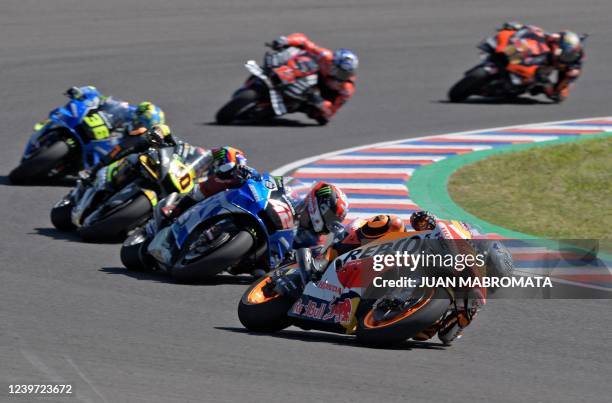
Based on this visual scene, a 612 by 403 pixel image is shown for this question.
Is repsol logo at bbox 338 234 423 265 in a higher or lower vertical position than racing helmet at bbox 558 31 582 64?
higher

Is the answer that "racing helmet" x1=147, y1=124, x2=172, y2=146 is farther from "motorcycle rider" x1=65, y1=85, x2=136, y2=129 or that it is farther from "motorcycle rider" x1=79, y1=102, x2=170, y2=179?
"motorcycle rider" x1=65, y1=85, x2=136, y2=129

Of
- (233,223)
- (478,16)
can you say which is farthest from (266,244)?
(478,16)

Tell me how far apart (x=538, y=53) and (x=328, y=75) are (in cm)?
405

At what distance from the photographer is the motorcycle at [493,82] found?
896 inches

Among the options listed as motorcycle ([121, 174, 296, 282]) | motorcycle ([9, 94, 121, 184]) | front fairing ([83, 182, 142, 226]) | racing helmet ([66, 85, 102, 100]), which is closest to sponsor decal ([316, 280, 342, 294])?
motorcycle ([121, 174, 296, 282])

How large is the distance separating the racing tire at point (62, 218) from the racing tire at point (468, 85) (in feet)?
33.5

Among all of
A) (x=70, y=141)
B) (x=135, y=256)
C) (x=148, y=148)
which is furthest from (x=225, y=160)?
(x=70, y=141)

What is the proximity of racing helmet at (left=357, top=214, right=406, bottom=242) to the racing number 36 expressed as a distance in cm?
725

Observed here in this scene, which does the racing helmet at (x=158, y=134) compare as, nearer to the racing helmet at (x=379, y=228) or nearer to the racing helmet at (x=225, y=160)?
the racing helmet at (x=225, y=160)

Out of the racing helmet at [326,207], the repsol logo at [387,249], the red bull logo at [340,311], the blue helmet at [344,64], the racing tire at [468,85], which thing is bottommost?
the racing tire at [468,85]

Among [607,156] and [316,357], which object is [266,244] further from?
[607,156]

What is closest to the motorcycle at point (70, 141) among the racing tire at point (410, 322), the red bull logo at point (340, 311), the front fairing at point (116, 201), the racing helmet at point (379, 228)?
the front fairing at point (116, 201)

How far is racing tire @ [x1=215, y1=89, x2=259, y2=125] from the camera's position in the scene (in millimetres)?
20766

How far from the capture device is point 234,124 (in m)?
20.9
